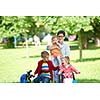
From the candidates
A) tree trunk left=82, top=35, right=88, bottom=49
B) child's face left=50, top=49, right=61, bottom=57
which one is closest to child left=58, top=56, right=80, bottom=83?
child's face left=50, top=49, right=61, bottom=57

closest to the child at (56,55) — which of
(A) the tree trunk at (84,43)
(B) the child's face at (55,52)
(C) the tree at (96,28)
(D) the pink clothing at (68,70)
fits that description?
(B) the child's face at (55,52)

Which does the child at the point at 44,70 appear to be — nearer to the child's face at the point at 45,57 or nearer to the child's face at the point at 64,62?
the child's face at the point at 45,57

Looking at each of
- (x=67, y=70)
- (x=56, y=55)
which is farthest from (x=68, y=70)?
(x=56, y=55)

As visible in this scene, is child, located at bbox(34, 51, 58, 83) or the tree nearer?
child, located at bbox(34, 51, 58, 83)

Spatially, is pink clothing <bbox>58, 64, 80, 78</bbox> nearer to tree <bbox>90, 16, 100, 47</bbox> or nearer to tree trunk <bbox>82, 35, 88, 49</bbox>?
tree trunk <bbox>82, 35, 88, 49</bbox>

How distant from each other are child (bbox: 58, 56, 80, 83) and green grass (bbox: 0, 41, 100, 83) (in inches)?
3.7

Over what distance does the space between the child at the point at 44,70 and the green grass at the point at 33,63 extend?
10cm

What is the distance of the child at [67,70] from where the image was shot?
6.56 meters

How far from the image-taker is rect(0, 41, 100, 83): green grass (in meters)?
6.69

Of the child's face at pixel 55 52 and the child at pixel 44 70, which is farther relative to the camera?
the child's face at pixel 55 52

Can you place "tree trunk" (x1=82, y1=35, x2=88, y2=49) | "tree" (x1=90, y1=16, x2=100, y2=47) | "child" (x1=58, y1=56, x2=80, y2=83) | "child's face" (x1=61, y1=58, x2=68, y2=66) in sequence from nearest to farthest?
"child" (x1=58, y1=56, x2=80, y2=83) → "child's face" (x1=61, y1=58, x2=68, y2=66) → "tree" (x1=90, y1=16, x2=100, y2=47) → "tree trunk" (x1=82, y1=35, x2=88, y2=49)
